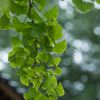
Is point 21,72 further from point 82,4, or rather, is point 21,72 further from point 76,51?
point 76,51

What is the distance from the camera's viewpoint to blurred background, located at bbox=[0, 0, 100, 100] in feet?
16.5

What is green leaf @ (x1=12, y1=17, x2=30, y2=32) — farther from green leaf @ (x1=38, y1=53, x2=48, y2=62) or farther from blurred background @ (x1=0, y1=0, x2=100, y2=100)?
blurred background @ (x1=0, y1=0, x2=100, y2=100)

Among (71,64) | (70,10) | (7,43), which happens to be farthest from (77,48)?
(7,43)

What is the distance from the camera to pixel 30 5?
1.41ft

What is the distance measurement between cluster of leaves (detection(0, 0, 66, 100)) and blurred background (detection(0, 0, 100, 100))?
4.52 m

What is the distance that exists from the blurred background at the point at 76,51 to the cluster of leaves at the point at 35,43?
14.8 feet

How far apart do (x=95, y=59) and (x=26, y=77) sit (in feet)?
15.6

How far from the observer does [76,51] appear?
17.5ft

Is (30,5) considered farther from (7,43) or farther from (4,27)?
(7,43)

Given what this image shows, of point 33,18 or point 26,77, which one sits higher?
point 33,18

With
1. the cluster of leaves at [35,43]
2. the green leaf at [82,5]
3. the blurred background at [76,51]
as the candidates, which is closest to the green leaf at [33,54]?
the cluster of leaves at [35,43]

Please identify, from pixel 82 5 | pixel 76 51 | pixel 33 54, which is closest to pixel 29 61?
pixel 33 54

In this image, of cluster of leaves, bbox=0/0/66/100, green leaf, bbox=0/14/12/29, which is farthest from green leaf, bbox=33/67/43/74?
green leaf, bbox=0/14/12/29

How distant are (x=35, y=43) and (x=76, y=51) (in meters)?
4.96
